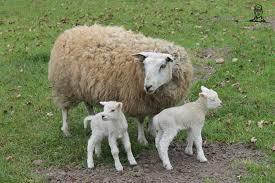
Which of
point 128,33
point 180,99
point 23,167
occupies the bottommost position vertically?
point 23,167

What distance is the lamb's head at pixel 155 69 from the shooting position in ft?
23.4

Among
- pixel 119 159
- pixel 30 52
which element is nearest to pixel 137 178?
pixel 119 159

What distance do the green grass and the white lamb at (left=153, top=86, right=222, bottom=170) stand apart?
2.46ft

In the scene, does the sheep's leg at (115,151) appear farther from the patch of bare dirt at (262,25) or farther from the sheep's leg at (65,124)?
the patch of bare dirt at (262,25)

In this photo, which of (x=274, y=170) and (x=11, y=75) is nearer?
(x=274, y=170)

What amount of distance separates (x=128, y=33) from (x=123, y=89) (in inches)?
44.2

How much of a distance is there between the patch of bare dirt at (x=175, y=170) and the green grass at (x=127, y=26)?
0.19 m

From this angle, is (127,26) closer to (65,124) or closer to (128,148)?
(65,124)

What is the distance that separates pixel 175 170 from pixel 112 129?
40.4 inches

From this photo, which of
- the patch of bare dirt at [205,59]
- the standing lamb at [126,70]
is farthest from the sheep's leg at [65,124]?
the patch of bare dirt at [205,59]

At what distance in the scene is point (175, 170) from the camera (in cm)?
711

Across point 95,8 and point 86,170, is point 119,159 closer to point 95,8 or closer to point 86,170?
point 86,170

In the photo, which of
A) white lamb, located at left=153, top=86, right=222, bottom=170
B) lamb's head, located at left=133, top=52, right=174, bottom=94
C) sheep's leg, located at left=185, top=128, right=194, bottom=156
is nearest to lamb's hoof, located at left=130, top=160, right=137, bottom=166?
white lamb, located at left=153, top=86, right=222, bottom=170

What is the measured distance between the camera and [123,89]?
25.3 feet
